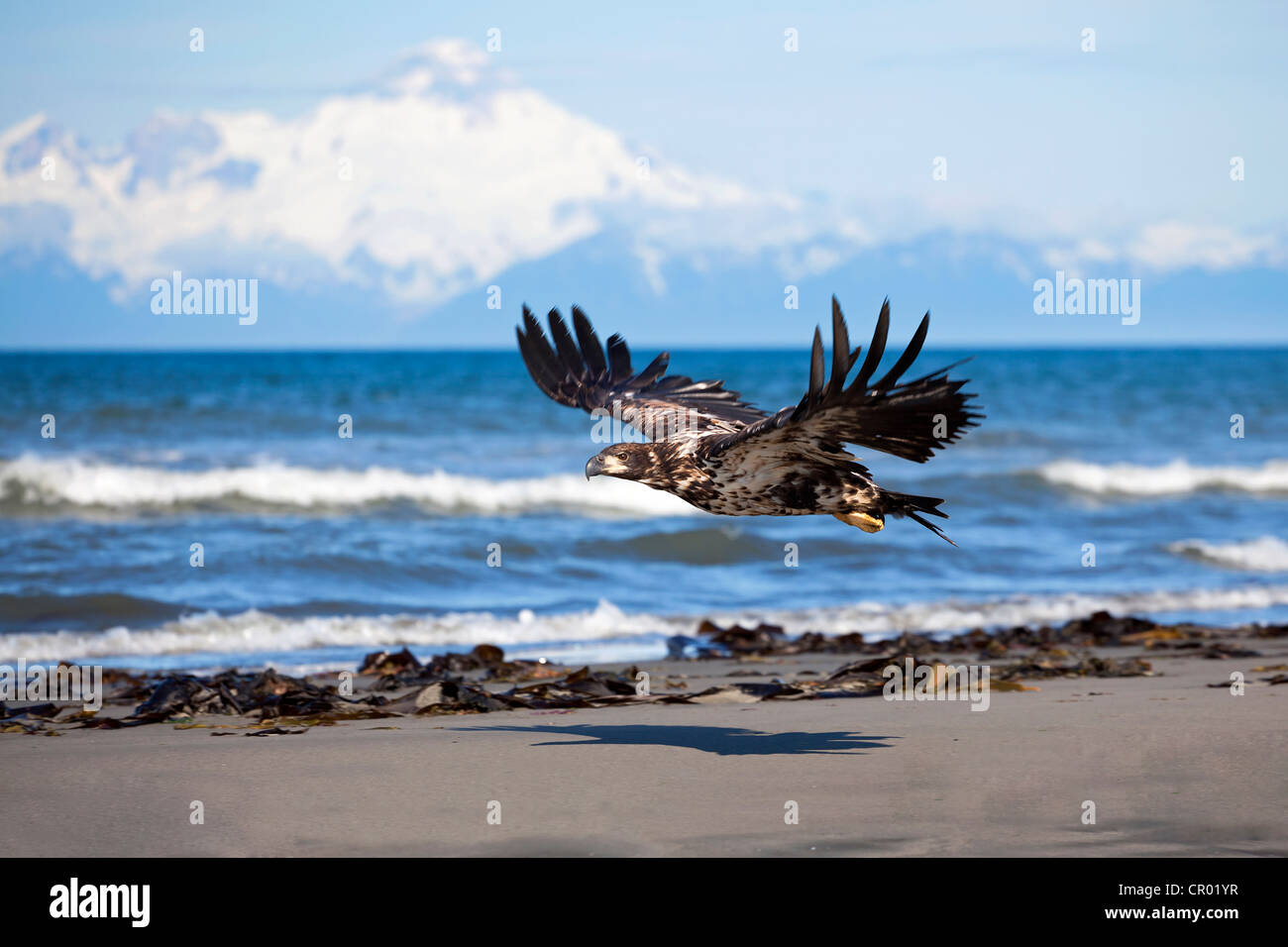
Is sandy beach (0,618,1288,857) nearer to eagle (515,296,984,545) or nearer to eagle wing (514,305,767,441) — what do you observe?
eagle (515,296,984,545)

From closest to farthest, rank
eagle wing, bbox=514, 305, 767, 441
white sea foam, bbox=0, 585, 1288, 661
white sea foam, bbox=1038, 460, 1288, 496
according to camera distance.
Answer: eagle wing, bbox=514, 305, 767, 441 → white sea foam, bbox=0, 585, 1288, 661 → white sea foam, bbox=1038, 460, 1288, 496

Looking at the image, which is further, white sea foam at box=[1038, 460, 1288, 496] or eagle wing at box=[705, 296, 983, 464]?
white sea foam at box=[1038, 460, 1288, 496]

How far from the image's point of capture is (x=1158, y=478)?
24297 mm

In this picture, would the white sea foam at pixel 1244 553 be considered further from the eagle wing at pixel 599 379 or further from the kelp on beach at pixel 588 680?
the eagle wing at pixel 599 379

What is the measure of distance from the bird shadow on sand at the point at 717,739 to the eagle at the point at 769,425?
3.28ft

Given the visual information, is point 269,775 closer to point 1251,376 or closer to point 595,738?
point 595,738

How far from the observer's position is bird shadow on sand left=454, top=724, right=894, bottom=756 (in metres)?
6.15

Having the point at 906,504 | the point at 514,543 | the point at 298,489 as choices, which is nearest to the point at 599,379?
the point at 906,504

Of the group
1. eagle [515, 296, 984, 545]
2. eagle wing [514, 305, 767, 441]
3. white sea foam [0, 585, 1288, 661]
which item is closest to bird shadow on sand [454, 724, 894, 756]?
eagle [515, 296, 984, 545]

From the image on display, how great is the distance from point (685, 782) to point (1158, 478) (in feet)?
68.2

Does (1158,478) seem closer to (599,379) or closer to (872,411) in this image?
(599,379)

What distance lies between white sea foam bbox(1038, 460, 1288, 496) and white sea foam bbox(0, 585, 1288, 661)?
9662mm

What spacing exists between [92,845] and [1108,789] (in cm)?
374
